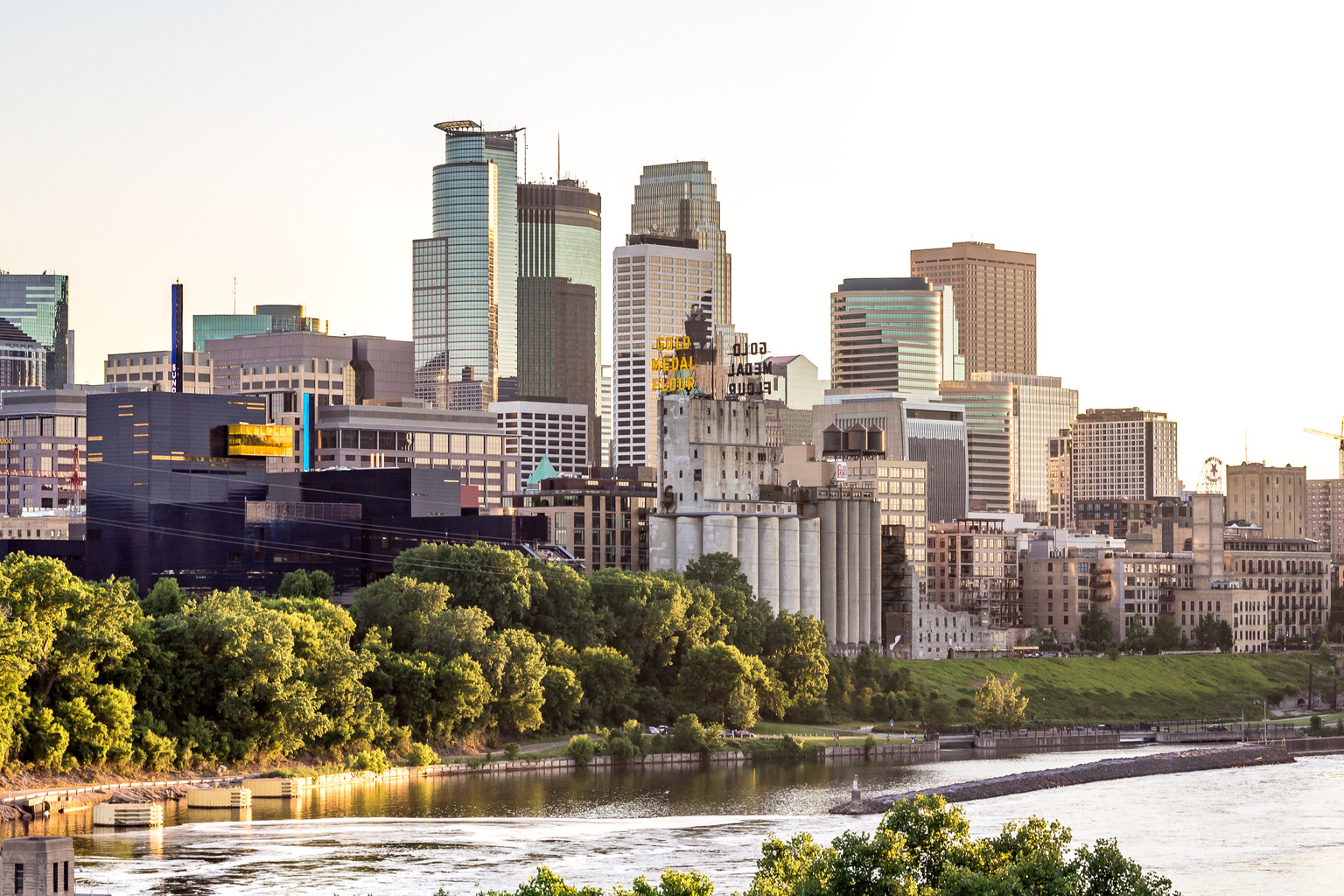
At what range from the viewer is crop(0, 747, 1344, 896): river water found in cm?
12481

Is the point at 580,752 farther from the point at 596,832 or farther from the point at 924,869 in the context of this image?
the point at 924,869

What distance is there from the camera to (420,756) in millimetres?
184375

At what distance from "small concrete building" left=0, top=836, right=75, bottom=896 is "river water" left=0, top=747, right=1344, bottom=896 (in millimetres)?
22141

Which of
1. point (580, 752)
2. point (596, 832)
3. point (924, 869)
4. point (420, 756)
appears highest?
point (924, 869)

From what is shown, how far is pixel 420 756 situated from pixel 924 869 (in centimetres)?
9653

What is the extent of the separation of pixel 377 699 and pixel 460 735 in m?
11.2

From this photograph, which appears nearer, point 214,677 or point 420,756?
point 214,677

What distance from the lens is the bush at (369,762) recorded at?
178 meters

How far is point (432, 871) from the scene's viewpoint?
126875 mm

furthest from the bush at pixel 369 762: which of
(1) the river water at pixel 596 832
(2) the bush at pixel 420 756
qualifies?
(2) the bush at pixel 420 756

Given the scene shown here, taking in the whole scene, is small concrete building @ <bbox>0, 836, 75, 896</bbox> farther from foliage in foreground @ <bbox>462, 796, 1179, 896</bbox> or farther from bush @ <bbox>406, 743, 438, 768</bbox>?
bush @ <bbox>406, 743, 438, 768</bbox>

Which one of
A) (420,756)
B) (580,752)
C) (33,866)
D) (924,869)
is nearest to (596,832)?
(420,756)

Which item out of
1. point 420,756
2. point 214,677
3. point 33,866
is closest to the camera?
point 33,866

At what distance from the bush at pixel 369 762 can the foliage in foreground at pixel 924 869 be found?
8666 cm
